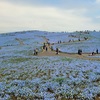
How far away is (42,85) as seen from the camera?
2939 centimetres

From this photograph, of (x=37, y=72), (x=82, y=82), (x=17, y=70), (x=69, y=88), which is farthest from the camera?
(x=17, y=70)

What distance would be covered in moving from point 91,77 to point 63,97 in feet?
22.0

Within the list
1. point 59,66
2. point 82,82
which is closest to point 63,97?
point 82,82

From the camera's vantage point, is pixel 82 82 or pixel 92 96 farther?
pixel 82 82

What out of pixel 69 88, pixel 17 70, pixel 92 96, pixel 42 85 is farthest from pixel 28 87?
pixel 17 70

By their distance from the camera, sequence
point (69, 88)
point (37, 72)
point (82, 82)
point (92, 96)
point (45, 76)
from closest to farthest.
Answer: point (92, 96) → point (69, 88) → point (82, 82) → point (45, 76) → point (37, 72)

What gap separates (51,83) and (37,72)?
6773 mm

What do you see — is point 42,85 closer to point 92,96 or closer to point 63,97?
point 63,97

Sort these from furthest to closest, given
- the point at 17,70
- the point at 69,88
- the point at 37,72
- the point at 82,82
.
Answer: the point at 17,70 → the point at 37,72 → the point at 82,82 → the point at 69,88

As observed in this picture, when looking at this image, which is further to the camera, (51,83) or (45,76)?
(45,76)

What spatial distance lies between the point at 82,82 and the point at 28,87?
20.3ft

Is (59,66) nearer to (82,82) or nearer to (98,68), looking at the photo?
(98,68)

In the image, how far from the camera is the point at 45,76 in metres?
33.3

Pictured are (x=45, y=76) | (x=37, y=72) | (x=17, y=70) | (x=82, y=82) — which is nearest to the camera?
(x=82, y=82)
